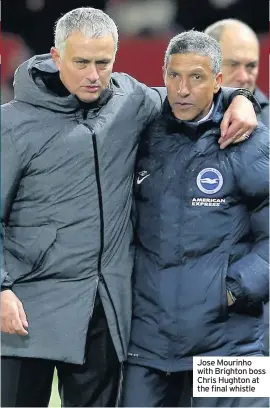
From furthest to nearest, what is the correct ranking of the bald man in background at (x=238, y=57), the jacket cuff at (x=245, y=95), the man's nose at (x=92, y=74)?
the bald man in background at (x=238, y=57) → the jacket cuff at (x=245, y=95) → the man's nose at (x=92, y=74)

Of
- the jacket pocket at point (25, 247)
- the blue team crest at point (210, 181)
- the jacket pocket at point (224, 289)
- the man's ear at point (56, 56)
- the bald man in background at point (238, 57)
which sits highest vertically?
the bald man in background at point (238, 57)

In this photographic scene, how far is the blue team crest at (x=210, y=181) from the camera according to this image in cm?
248

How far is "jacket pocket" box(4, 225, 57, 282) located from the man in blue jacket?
0.26m

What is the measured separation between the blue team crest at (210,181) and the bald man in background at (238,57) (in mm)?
1012

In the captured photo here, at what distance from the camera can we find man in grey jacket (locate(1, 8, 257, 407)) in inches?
95.6

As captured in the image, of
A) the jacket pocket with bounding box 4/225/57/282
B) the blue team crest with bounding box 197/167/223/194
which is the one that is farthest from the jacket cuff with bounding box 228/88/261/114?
the jacket pocket with bounding box 4/225/57/282

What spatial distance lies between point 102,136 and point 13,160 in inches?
9.3

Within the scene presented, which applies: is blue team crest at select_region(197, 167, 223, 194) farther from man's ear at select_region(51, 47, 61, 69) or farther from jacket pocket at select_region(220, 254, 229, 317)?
man's ear at select_region(51, 47, 61, 69)

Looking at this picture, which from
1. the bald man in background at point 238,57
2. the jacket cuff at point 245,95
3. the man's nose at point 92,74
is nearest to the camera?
the man's nose at point 92,74

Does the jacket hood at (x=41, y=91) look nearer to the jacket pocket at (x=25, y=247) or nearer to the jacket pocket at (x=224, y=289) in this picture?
the jacket pocket at (x=25, y=247)

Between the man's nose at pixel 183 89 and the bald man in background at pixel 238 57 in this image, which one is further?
the bald man in background at pixel 238 57

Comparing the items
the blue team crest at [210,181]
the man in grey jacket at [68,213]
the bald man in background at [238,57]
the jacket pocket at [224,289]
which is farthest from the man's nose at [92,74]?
the bald man in background at [238,57]

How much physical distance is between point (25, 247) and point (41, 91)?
402mm

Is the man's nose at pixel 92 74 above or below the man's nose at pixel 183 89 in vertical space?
above
